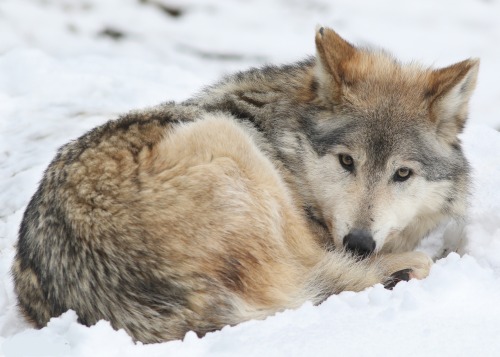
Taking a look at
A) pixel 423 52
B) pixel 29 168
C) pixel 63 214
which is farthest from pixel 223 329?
pixel 423 52

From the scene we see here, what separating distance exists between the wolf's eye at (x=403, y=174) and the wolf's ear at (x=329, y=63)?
0.57 metres

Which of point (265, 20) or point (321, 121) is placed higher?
point (321, 121)

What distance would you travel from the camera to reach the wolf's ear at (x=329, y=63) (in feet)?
14.8

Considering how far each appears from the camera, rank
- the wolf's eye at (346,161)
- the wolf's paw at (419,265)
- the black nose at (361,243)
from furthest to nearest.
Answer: the wolf's eye at (346,161)
the wolf's paw at (419,265)
the black nose at (361,243)

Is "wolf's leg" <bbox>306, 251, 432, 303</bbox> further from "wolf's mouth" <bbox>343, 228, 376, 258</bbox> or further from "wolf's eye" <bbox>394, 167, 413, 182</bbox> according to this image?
"wolf's eye" <bbox>394, 167, 413, 182</bbox>

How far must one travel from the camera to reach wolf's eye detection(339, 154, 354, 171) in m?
4.44

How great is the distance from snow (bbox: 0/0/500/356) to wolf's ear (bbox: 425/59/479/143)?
73cm

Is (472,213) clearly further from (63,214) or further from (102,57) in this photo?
(102,57)

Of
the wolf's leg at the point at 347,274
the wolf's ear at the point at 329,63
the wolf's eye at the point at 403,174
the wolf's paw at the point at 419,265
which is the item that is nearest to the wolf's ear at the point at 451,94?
the wolf's eye at the point at 403,174

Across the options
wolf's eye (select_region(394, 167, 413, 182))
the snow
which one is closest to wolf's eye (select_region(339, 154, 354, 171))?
wolf's eye (select_region(394, 167, 413, 182))

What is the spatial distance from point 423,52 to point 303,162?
8032mm

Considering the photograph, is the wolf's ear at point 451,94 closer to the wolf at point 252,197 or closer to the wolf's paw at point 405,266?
the wolf at point 252,197

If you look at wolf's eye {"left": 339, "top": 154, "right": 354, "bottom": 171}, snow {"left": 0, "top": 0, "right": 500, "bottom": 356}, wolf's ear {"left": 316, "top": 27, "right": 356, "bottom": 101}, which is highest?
wolf's ear {"left": 316, "top": 27, "right": 356, "bottom": 101}

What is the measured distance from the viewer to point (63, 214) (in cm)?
377
